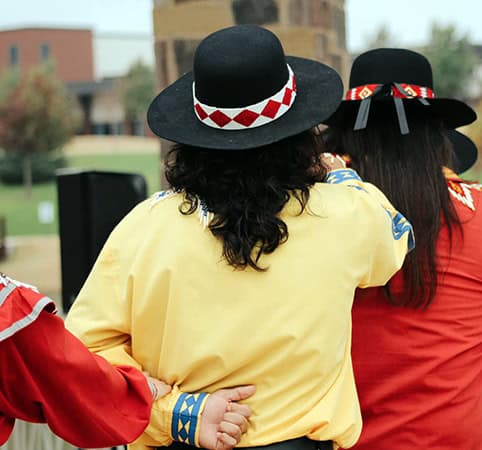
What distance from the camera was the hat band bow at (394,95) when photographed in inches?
77.2

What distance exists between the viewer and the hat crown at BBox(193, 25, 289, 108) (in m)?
→ 1.57

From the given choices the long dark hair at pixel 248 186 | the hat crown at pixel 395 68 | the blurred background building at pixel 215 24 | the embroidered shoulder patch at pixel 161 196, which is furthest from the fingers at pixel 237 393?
the blurred background building at pixel 215 24

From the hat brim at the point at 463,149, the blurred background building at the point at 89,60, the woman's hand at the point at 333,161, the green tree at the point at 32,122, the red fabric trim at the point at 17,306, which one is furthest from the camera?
the blurred background building at the point at 89,60

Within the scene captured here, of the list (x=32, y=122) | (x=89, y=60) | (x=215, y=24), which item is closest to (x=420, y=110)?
(x=215, y=24)

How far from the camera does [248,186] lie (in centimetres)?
158

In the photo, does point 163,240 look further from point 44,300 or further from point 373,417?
point 373,417

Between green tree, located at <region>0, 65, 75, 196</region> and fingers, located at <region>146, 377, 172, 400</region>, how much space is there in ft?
126

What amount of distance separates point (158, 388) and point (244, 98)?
0.59 meters

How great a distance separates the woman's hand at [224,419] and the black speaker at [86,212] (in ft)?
4.18

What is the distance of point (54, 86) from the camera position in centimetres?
4081

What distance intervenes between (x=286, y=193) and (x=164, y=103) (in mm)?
342

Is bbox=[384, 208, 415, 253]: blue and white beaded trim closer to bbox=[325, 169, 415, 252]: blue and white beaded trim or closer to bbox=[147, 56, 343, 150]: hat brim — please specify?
bbox=[325, 169, 415, 252]: blue and white beaded trim

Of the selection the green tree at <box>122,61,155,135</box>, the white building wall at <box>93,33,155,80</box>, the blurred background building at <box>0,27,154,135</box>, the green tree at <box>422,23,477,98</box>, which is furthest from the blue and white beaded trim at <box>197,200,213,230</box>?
the white building wall at <box>93,33,155,80</box>

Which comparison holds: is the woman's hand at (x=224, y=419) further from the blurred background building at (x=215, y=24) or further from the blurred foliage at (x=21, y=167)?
the blurred foliage at (x=21, y=167)
